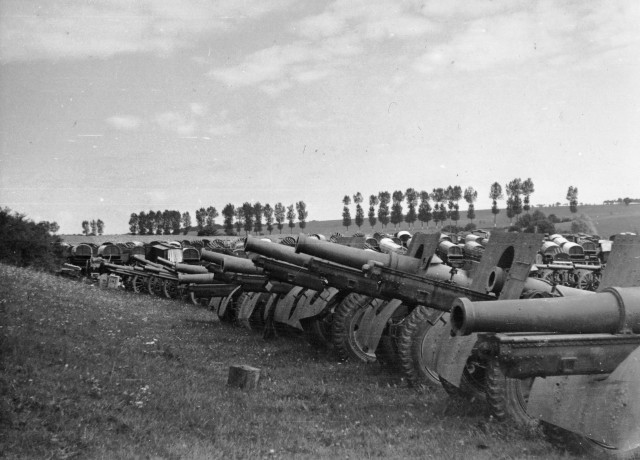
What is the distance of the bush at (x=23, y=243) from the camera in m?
27.4

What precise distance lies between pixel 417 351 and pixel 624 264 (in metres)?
2.85

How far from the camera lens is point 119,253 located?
127 feet

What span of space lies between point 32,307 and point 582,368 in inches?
374

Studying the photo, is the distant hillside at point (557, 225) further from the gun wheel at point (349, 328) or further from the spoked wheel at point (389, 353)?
the spoked wheel at point (389, 353)

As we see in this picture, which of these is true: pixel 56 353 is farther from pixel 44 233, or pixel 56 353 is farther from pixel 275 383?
pixel 44 233

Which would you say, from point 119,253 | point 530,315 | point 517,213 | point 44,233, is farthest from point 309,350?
point 517,213

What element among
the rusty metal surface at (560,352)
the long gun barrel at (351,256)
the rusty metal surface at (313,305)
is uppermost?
the long gun barrel at (351,256)

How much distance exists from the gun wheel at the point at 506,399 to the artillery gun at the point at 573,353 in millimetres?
554

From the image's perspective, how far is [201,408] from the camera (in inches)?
266

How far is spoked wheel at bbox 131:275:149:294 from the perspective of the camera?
26.8 meters

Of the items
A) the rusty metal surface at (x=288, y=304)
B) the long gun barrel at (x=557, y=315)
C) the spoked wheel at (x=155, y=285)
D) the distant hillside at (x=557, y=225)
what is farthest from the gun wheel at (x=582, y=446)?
the distant hillside at (x=557, y=225)

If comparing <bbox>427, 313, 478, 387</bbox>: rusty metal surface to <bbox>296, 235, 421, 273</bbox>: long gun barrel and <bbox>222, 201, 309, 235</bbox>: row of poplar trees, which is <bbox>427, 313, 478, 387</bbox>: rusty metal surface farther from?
<bbox>222, 201, 309, 235</bbox>: row of poplar trees

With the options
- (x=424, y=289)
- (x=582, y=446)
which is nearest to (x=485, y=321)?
(x=582, y=446)

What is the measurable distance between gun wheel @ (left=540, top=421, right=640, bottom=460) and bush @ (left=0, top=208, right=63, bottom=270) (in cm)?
2577
